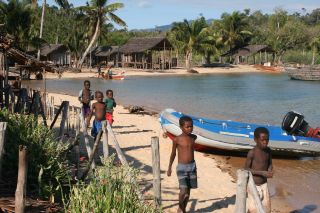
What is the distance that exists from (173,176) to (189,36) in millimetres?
48463

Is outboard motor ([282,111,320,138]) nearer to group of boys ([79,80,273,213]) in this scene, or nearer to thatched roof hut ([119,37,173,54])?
group of boys ([79,80,273,213])

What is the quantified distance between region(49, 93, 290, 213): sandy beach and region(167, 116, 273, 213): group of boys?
22.5 inches

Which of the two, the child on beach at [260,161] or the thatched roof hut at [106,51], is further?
the thatched roof hut at [106,51]

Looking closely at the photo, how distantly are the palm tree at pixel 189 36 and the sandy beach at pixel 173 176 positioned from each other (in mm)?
41624

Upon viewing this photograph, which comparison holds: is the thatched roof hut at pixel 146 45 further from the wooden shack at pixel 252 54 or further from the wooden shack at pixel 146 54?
the wooden shack at pixel 252 54

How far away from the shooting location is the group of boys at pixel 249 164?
17.4 ft

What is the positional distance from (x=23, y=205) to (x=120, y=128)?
9.41 m

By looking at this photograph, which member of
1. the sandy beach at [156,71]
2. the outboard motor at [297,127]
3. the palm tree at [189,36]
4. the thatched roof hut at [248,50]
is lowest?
the outboard motor at [297,127]

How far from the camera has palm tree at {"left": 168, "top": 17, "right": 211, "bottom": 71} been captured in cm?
5478

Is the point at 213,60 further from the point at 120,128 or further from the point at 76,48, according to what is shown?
the point at 120,128

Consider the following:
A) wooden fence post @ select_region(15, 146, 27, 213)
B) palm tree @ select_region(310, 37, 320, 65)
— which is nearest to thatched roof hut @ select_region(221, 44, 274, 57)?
palm tree @ select_region(310, 37, 320, 65)

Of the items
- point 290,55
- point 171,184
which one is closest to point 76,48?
point 290,55

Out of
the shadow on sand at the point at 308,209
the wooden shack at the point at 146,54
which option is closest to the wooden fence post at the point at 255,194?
the shadow on sand at the point at 308,209

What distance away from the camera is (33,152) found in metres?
5.91
